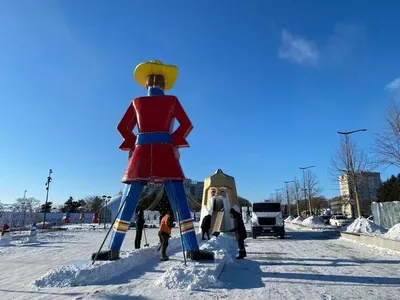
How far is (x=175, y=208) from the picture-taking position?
9.12 metres

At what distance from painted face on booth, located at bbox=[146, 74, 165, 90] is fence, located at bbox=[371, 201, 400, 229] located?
16.5 m

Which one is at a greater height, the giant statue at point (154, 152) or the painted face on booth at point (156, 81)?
the painted face on booth at point (156, 81)

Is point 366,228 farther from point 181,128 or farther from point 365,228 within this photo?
point 181,128

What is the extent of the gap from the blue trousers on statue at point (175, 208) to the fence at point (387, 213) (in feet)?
52.1

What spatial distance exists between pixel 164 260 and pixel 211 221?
1046cm

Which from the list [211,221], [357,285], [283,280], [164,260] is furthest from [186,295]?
[211,221]

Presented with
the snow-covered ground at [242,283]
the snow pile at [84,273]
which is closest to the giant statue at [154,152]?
the snow pile at [84,273]

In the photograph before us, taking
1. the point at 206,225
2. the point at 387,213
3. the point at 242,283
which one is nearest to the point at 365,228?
the point at 387,213

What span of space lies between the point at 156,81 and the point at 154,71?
32 centimetres

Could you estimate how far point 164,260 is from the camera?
10.4 meters

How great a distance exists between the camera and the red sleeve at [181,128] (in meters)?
9.48

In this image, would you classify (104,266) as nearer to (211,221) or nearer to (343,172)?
(211,221)

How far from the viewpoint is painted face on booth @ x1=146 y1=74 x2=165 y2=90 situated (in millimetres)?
9977

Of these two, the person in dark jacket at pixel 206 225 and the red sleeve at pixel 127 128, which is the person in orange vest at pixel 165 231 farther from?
the person in dark jacket at pixel 206 225
